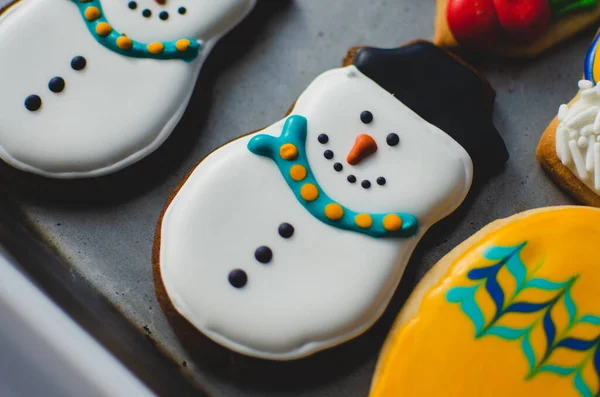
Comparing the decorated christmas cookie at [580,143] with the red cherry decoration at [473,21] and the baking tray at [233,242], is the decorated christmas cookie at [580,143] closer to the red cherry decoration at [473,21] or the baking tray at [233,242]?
the baking tray at [233,242]

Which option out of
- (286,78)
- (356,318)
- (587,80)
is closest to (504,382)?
(356,318)

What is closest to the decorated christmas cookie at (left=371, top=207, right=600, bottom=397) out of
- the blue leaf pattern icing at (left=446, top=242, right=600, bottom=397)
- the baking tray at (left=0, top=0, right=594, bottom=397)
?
the blue leaf pattern icing at (left=446, top=242, right=600, bottom=397)

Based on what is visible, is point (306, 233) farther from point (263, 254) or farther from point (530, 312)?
point (530, 312)

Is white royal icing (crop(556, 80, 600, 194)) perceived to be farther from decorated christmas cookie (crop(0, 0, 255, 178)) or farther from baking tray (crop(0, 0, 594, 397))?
decorated christmas cookie (crop(0, 0, 255, 178))

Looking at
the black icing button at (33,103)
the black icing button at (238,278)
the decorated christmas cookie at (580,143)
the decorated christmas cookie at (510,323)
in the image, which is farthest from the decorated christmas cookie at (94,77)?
the decorated christmas cookie at (580,143)

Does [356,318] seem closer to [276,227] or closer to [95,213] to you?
[276,227]
